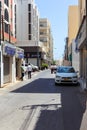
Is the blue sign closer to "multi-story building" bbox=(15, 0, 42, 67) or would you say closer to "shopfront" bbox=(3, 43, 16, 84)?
"shopfront" bbox=(3, 43, 16, 84)

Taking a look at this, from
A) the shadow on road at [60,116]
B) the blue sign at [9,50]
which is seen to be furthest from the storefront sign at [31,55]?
the shadow on road at [60,116]

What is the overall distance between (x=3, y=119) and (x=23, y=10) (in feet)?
315

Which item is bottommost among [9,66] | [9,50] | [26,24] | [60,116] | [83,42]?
[60,116]

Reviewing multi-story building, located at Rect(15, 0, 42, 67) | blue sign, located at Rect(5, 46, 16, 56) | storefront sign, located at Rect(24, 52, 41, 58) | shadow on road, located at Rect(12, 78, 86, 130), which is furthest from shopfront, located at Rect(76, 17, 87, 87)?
multi-story building, located at Rect(15, 0, 42, 67)

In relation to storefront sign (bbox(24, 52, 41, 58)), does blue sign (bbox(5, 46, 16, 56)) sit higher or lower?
lower

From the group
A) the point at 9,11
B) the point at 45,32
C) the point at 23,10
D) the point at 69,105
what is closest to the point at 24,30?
the point at 23,10

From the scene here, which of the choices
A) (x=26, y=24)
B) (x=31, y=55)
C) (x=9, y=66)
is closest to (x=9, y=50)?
(x=9, y=66)

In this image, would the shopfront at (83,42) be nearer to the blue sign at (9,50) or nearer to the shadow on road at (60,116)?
the blue sign at (9,50)

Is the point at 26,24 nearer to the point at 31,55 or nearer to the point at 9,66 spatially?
the point at 31,55

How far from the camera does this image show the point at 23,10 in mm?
105938

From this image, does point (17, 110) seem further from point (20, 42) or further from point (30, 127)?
point (20, 42)

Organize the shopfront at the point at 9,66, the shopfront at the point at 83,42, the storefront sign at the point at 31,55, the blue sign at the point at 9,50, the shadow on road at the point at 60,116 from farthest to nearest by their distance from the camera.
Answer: the storefront sign at the point at 31,55 < the shopfront at the point at 9,66 < the blue sign at the point at 9,50 < the shopfront at the point at 83,42 < the shadow on road at the point at 60,116

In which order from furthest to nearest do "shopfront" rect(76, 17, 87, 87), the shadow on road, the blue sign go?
the blue sign
"shopfront" rect(76, 17, 87, 87)
the shadow on road

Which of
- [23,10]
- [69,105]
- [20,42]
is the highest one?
[23,10]
